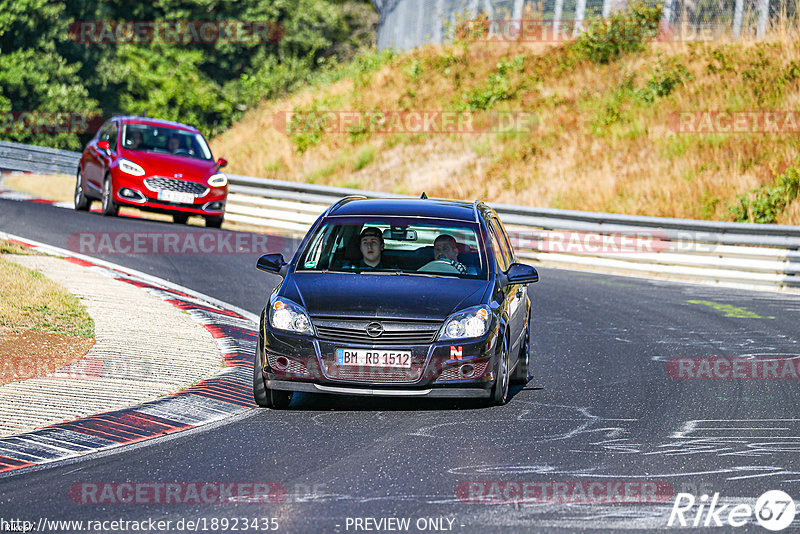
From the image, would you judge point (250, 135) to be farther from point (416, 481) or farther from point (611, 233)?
point (416, 481)

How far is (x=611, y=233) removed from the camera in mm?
20656

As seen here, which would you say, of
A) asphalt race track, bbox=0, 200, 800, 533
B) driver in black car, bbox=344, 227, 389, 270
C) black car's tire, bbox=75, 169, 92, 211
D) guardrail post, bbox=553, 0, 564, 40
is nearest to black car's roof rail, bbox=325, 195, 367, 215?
driver in black car, bbox=344, 227, 389, 270

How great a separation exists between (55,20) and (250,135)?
41.2ft

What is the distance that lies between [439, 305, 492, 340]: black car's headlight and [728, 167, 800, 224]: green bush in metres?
15.8

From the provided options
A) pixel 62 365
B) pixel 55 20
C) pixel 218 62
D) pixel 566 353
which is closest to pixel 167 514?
pixel 62 365

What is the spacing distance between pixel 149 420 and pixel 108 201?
13.8 meters

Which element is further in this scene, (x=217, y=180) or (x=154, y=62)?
(x=154, y=62)

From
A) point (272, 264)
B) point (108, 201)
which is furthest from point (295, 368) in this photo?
point (108, 201)

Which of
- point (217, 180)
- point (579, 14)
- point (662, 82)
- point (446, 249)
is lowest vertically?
point (217, 180)

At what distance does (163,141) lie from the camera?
72.7 ft

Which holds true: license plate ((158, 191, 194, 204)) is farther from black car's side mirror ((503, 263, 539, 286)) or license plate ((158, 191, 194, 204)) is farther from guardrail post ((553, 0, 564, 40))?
guardrail post ((553, 0, 564, 40))
